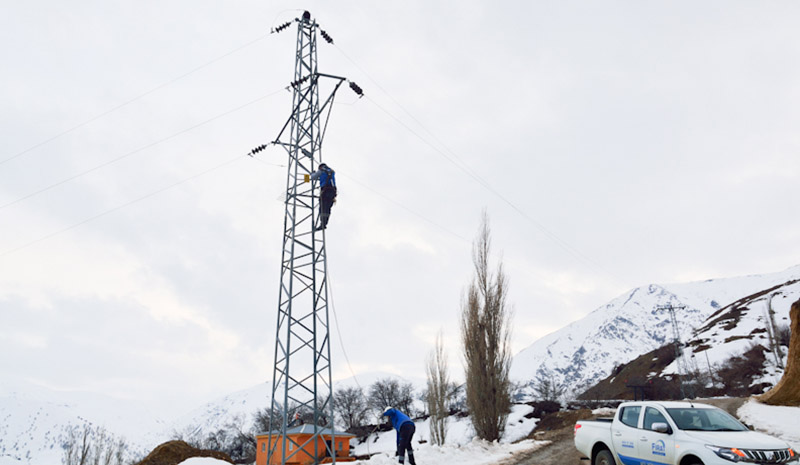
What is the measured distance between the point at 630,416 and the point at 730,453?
93.1 inches

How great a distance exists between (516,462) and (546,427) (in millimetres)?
23891

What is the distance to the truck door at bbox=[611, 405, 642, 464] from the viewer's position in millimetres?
8797

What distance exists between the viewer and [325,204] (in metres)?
15.2

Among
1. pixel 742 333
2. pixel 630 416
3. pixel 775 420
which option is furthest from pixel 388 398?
pixel 742 333

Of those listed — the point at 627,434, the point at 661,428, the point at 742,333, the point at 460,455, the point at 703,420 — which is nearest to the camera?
the point at 661,428

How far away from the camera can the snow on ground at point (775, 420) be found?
1480 centimetres

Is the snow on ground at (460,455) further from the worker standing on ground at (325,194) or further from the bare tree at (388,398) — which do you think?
the bare tree at (388,398)

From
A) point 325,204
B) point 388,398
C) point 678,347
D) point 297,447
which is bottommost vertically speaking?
point 388,398

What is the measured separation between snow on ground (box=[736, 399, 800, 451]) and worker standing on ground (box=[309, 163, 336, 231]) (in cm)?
1500

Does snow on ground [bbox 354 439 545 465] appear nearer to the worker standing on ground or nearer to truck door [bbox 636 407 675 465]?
truck door [bbox 636 407 675 465]

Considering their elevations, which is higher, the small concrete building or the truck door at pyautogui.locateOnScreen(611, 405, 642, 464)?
the truck door at pyautogui.locateOnScreen(611, 405, 642, 464)

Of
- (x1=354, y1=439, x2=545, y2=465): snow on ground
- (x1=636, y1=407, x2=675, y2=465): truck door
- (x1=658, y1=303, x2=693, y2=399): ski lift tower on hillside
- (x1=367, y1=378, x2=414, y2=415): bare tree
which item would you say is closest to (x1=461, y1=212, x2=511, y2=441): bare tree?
(x1=354, y1=439, x2=545, y2=465): snow on ground

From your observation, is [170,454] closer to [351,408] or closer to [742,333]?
[351,408]

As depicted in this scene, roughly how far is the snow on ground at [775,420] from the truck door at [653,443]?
24.7 ft
